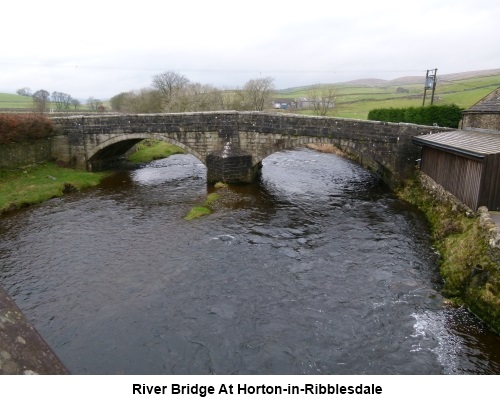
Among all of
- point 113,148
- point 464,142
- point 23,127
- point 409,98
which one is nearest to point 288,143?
point 464,142

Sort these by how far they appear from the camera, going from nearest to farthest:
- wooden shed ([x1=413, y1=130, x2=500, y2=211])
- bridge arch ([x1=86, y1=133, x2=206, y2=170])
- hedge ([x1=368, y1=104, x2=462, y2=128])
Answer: wooden shed ([x1=413, y1=130, x2=500, y2=211]) < hedge ([x1=368, y1=104, x2=462, y2=128]) < bridge arch ([x1=86, y1=133, x2=206, y2=170])

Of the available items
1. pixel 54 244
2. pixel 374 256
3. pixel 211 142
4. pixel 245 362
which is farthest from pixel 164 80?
pixel 245 362

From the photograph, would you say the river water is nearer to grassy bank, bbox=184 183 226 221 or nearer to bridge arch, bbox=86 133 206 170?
grassy bank, bbox=184 183 226 221

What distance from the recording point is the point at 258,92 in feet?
202

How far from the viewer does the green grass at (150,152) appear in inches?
1576

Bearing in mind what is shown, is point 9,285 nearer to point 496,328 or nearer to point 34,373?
point 34,373

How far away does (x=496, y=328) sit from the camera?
35.8ft

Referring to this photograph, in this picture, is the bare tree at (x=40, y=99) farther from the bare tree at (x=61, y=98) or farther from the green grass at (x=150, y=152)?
the green grass at (x=150, y=152)

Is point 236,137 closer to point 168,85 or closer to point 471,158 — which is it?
point 471,158

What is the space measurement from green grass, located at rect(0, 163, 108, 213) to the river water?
4.87 ft

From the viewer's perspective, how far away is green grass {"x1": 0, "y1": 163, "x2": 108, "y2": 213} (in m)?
24.1

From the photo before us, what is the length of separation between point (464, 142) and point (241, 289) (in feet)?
43.1

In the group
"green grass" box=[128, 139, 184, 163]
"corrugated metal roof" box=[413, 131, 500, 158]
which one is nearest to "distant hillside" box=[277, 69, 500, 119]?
"corrugated metal roof" box=[413, 131, 500, 158]
